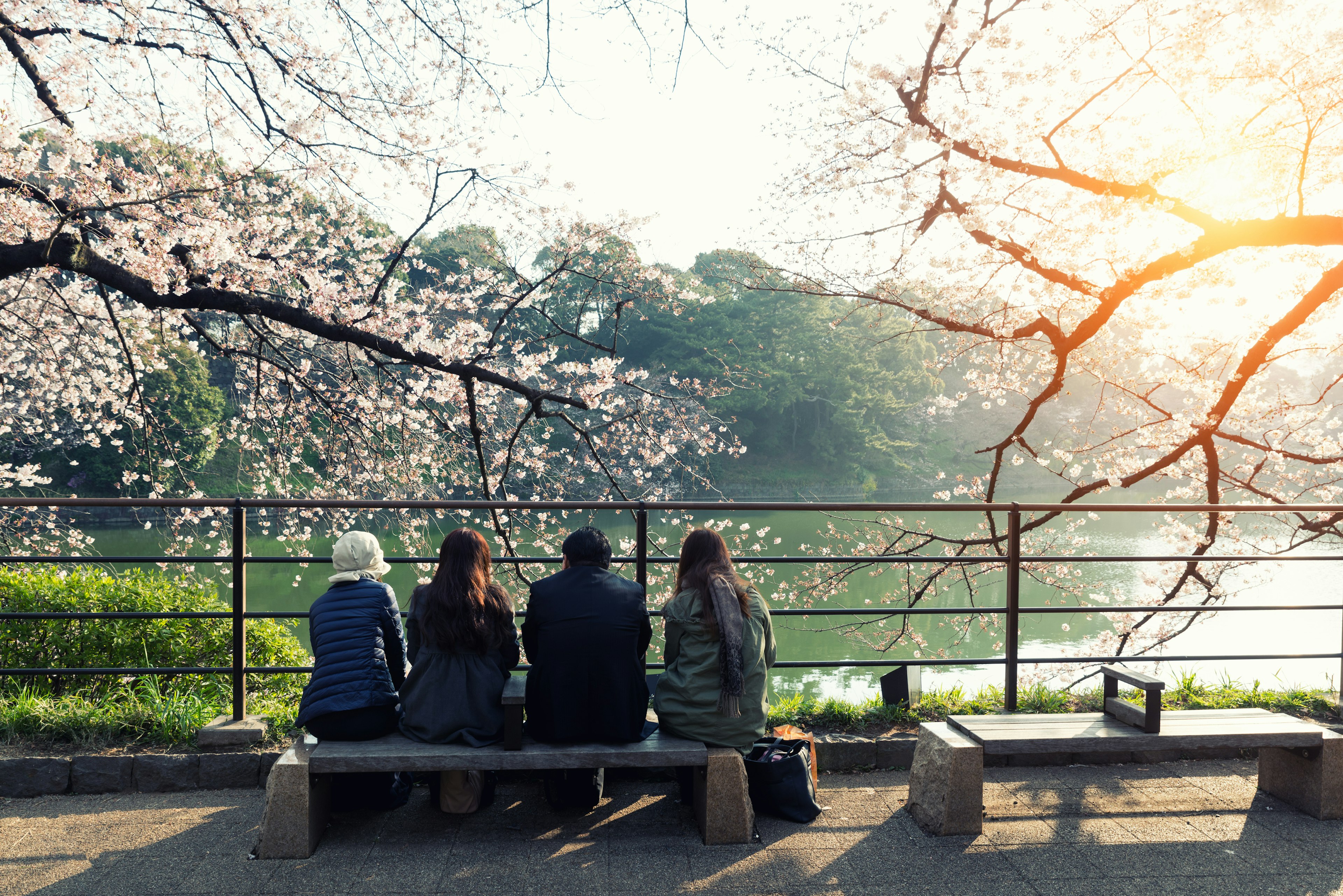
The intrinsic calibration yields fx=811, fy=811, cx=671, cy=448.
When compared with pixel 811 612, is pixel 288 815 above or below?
below

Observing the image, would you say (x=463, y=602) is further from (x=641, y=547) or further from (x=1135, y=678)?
(x=1135, y=678)

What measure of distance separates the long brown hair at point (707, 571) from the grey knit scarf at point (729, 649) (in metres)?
0.03

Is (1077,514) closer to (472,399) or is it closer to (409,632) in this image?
(472,399)

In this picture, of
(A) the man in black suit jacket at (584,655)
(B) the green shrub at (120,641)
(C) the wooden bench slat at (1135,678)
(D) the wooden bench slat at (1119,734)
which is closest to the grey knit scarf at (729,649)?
(A) the man in black suit jacket at (584,655)

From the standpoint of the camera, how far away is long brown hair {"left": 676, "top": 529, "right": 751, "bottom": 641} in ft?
9.45

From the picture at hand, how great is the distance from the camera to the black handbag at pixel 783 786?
2914 millimetres

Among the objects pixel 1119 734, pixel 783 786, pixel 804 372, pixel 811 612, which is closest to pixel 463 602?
pixel 783 786

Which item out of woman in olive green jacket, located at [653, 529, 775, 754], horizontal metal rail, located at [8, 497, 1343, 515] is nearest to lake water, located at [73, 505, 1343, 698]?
horizontal metal rail, located at [8, 497, 1343, 515]

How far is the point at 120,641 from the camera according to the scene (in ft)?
16.1

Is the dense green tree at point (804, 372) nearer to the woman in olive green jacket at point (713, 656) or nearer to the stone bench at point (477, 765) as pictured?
the woman in olive green jacket at point (713, 656)

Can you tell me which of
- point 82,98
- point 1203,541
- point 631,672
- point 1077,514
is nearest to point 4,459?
point 82,98

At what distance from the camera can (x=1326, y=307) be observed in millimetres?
7363

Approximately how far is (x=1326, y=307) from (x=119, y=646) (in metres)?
Answer: 9.92

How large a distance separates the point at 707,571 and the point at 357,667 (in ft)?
4.14
